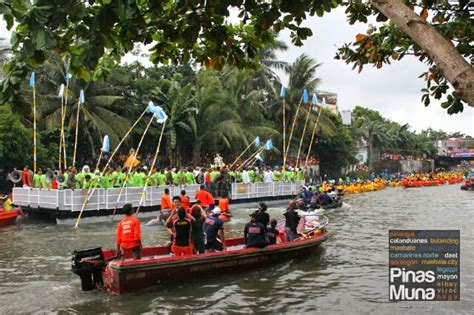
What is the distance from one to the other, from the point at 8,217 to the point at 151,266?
11445 mm

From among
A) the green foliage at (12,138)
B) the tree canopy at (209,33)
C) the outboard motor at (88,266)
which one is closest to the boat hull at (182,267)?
the outboard motor at (88,266)

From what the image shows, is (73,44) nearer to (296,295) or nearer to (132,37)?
(132,37)

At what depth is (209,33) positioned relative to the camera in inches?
226

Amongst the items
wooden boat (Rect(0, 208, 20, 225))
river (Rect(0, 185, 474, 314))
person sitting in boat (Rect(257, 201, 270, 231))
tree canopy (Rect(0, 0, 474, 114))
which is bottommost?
river (Rect(0, 185, 474, 314))

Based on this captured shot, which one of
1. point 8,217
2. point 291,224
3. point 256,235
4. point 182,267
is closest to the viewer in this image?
point 182,267

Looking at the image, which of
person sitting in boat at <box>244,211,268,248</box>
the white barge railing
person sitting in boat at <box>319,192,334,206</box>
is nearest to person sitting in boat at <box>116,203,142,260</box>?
person sitting in boat at <box>244,211,268,248</box>

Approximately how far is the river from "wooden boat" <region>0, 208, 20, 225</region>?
1.13 meters

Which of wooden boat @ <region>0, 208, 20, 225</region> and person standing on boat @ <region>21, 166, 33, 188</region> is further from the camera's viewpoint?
person standing on boat @ <region>21, 166, 33, 188</region>

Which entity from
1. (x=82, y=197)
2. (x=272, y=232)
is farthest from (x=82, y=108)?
(x=272, y=232)

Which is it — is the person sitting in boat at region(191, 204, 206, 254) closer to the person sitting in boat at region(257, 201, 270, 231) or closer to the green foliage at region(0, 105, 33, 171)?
the person sitting in boat at region(257, 201, 270, 231)

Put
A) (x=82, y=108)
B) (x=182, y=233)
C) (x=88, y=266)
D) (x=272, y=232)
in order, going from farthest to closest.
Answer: (x=82, y=108) → (x=272, y=232) → (x=182, y=233) → (x=88, y=266)

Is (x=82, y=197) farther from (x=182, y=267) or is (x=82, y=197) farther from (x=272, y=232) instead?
(x=182, y=267)

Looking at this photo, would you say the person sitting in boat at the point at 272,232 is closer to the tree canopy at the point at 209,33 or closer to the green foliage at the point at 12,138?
the tree canopy at the point at 209,33

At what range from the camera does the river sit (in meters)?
9.09
